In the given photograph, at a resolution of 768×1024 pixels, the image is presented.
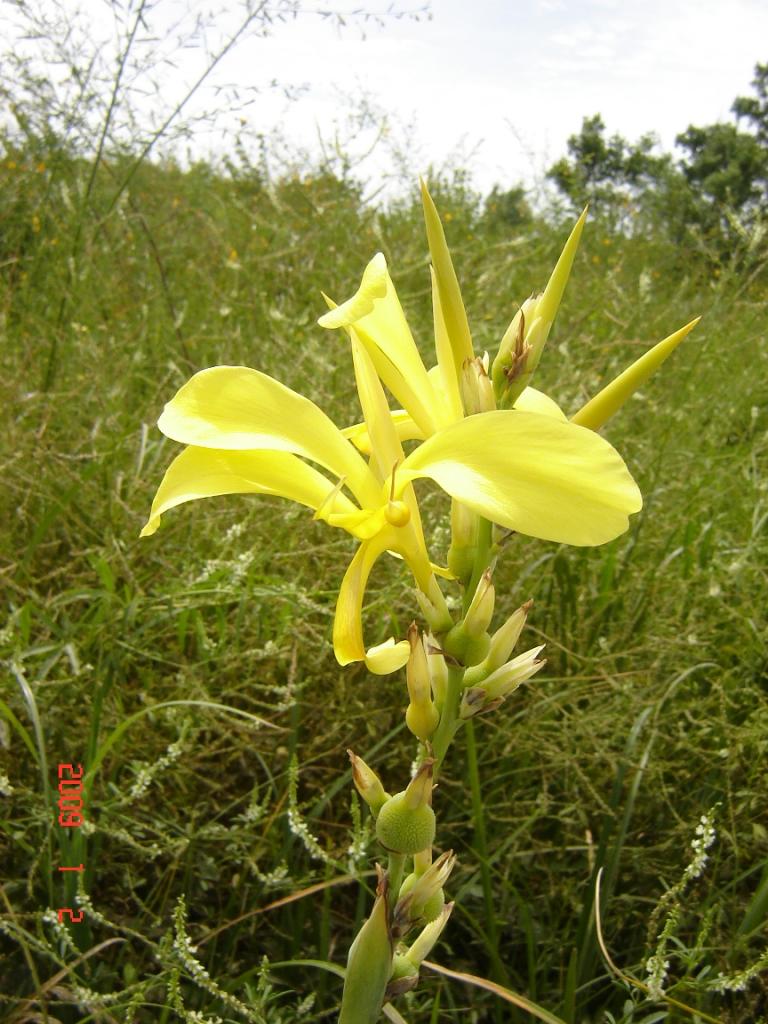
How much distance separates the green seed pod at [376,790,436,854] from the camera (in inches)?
30.4

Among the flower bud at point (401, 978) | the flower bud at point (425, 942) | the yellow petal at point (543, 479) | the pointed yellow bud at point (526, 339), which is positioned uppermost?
the pointed yellow bud at point (526, 339)

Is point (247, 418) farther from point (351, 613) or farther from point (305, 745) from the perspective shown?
point (305, 745)

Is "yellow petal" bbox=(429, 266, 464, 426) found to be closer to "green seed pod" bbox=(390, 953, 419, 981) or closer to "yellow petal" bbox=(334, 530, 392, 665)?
"yellow petal" bbox=(334, 530, 392, 665)

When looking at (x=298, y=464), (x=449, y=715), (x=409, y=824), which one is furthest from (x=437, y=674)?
(x=298, y=464)

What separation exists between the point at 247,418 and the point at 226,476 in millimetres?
64

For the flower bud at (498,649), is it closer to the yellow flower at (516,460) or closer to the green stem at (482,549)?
the green stem at (482,549)

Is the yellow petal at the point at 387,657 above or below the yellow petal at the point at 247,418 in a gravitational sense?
below

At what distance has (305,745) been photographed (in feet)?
5.65

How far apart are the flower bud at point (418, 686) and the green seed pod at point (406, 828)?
7cm

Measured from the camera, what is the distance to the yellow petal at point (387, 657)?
82 cm

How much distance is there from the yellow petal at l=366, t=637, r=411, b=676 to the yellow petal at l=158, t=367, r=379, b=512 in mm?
179
